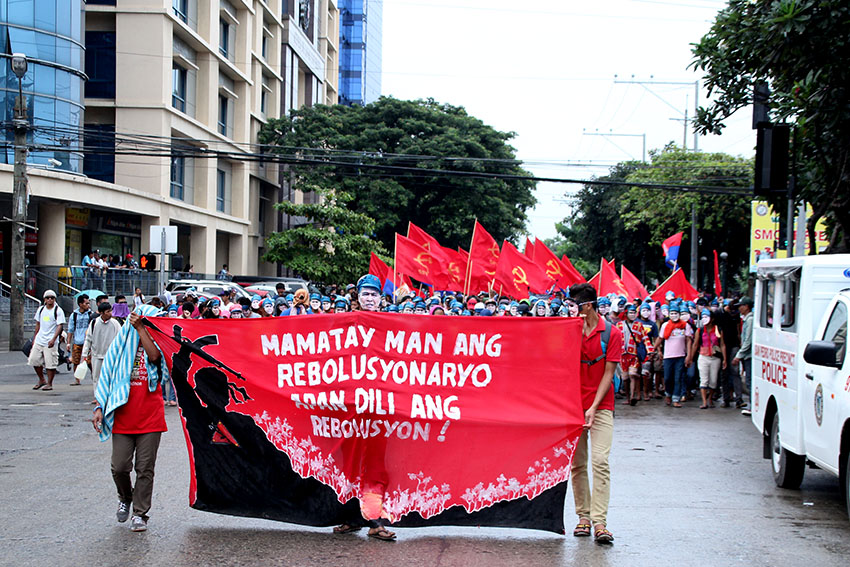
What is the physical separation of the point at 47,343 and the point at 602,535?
1269 cm

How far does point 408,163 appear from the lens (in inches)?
1946

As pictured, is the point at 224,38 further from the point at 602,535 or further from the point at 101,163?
the point at 602,535

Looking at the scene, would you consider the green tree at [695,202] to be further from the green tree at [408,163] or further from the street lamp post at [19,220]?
the street lamp post at [19,220]

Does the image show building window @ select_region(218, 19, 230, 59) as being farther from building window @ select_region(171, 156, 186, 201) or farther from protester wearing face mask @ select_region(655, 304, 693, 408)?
protester wearing face mask @ select_region(655, 304, 693, 408)

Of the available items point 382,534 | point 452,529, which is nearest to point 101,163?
point 452,529

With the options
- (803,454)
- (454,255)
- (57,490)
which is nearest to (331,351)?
(57,490)

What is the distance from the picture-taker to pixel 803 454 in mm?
7809

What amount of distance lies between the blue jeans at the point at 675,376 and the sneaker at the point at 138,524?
11.1 metres

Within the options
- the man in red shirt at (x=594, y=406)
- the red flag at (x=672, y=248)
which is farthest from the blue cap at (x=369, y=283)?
the red flag at (x=672, y=248)

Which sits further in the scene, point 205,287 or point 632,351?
point 205,287

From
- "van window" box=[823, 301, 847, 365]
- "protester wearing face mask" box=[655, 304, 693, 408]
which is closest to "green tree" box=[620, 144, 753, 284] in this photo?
"protester wearing face mask" box=[655, 304, 693, 408]

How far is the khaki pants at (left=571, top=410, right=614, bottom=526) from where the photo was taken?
6.50 m

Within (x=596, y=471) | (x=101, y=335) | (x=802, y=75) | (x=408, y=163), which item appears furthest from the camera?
(x=408, y=163)

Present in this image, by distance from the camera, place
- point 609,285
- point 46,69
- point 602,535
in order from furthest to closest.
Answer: point 46,69
point 609,285
point 602,535
